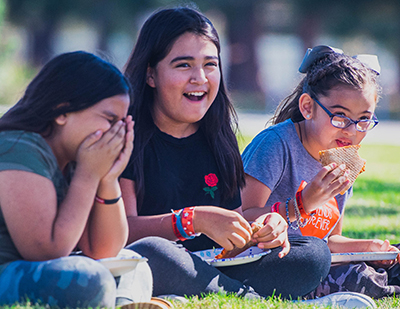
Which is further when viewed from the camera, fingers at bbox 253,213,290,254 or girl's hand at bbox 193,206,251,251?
fingers at bbox 253,213,290,254

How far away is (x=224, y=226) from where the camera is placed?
2.59m

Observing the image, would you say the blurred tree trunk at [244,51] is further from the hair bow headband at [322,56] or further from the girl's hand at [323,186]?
the girl's hand at [323,186]

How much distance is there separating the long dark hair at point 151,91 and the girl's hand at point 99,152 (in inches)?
21.8

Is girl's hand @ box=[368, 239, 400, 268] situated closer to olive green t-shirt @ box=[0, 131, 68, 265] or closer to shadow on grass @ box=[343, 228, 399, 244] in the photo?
shadow on grass @ box=[343, 228, 399, 244]

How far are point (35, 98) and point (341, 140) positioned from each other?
6.17ft

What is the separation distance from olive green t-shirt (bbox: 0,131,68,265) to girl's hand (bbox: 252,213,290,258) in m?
1.00

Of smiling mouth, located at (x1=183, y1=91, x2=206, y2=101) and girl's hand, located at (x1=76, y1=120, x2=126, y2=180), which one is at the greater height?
smiling mouth, located at (x1=183, y1=91, x2=206, y2=101)

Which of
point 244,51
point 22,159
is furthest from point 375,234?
point 244,51

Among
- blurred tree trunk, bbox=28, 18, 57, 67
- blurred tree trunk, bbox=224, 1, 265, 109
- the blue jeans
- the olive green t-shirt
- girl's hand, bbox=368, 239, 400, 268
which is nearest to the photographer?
the blue jeans

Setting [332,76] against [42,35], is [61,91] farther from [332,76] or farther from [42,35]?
[42,35]

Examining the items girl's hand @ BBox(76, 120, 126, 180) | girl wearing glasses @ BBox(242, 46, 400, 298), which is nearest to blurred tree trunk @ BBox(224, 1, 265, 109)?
girl wearing glasses @ BBox(242, 46, 400, 298)

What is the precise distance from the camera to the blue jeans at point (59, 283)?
2100 millimetres

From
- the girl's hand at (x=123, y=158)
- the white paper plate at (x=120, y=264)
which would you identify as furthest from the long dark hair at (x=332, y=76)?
the white paper plate at (x=120, y=264)

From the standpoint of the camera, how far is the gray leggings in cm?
266
